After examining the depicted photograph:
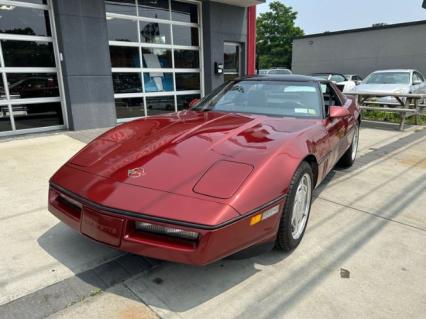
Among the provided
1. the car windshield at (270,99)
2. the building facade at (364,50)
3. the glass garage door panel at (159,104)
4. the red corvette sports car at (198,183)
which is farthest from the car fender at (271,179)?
the building facade at (364,50)

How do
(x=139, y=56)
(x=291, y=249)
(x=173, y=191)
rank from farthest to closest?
(x=139, y=56)
(x=291, y=249)
(x=173, y=191)

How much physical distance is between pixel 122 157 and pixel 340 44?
25.9 metres

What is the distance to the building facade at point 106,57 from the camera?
6.64 meters

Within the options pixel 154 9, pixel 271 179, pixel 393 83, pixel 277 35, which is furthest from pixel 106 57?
pixel 277 35

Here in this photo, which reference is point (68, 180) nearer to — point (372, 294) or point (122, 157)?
point (122, 157)

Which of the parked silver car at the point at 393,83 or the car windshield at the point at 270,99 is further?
the parked silver car at the point at 393,83

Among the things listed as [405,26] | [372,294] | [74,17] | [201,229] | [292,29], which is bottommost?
[372,294]

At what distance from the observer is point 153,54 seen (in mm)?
8828

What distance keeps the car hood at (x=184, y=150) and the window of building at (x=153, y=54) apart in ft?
17.8

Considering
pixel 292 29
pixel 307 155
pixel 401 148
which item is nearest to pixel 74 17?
pixel 307 155

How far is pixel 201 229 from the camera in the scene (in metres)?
1.87

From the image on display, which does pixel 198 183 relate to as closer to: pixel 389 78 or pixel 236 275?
pixel 236 275

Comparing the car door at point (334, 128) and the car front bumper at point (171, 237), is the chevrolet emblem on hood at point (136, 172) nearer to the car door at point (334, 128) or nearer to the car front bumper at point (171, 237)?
the car front bumper at point (171, 237)

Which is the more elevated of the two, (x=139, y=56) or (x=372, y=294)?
(x=139, y=56)
